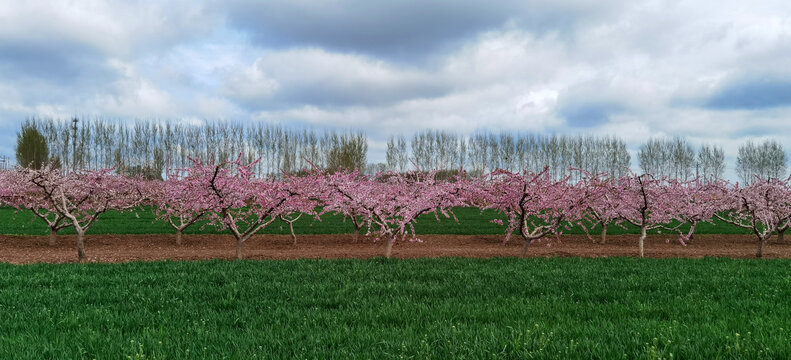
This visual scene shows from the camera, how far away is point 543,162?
211 ft

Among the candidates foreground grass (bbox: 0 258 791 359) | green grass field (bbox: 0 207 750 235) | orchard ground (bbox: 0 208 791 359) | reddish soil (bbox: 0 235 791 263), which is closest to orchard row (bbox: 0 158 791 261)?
reddish soil (bbox: 0 235 791 263)

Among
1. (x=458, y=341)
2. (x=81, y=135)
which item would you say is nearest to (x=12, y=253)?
(x=458, y=341)

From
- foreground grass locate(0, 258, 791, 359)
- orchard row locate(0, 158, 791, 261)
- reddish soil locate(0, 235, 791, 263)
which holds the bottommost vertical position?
reddish soil locate(0, 235, 791, 263)

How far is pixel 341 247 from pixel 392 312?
11430 millimetres

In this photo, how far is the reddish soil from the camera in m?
14.4

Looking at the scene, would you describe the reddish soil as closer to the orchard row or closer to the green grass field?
the orchard row

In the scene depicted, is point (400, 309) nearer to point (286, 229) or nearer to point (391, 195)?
point (391, 195)

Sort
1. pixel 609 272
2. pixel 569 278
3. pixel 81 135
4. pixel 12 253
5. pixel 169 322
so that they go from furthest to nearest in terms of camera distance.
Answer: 1. pixel 81 135
2. pixel 12 253
3. pixel 609 272
4. pixel 569 278
5. pixel 169 322

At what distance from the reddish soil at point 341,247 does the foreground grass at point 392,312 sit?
4.89 meters

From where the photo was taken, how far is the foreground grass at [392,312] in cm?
449

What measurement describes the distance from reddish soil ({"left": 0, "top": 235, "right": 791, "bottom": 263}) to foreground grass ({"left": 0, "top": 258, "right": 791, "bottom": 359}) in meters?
4.89

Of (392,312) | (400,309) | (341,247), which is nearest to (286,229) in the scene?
(341,247)

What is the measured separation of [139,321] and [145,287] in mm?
2329

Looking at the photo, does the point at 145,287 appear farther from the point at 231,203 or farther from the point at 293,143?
the point at 293,143
